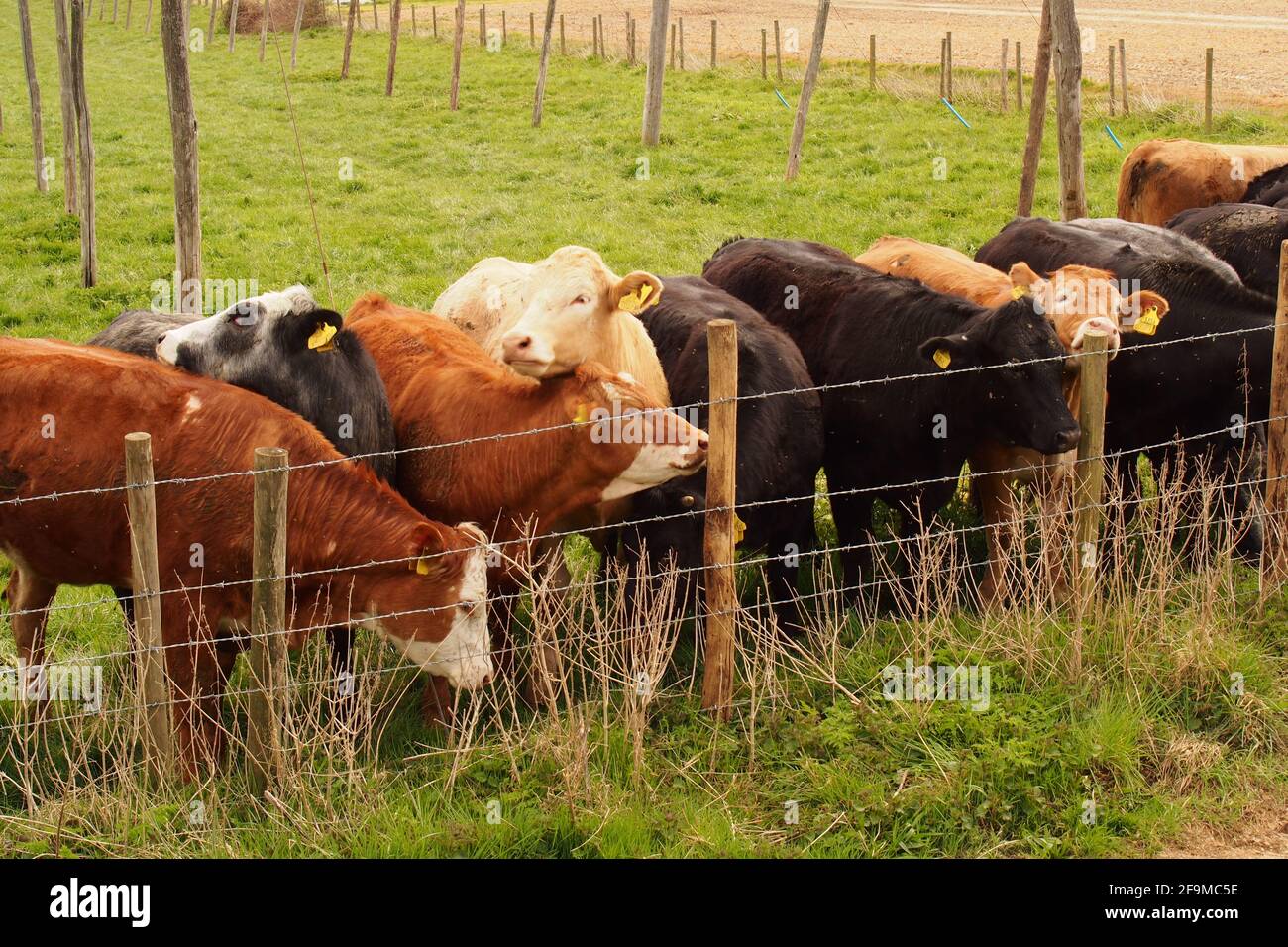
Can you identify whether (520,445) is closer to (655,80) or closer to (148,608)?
(148,608)

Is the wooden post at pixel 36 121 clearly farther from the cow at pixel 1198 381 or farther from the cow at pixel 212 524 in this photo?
the cow at pixel 1198 381

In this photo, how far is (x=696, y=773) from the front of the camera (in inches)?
199

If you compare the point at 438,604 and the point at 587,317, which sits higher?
the point at 587,317

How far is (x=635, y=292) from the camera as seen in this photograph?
668 cm

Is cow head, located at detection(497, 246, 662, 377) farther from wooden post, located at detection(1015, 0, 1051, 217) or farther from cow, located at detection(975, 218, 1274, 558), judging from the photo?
wooden post, located at detection(1015, 0, 1051, 217)

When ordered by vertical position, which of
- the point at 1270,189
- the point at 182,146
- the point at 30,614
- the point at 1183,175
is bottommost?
the point at 30,614

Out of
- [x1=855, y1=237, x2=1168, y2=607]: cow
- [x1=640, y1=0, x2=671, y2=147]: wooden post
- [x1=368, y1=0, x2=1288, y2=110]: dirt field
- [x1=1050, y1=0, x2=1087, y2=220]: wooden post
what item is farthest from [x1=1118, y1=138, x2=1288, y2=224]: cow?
[x1=368, y1=0, x2=1288, y2=110]: dirt field

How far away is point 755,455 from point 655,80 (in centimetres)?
1325

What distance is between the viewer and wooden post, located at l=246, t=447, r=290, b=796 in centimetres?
457

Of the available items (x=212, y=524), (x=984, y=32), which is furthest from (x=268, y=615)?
(x=984, y=32)

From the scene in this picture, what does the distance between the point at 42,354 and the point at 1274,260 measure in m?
7.49

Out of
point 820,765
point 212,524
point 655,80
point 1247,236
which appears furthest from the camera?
point 655,80

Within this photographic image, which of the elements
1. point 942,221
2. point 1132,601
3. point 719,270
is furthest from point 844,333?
Answer: point 942,221
